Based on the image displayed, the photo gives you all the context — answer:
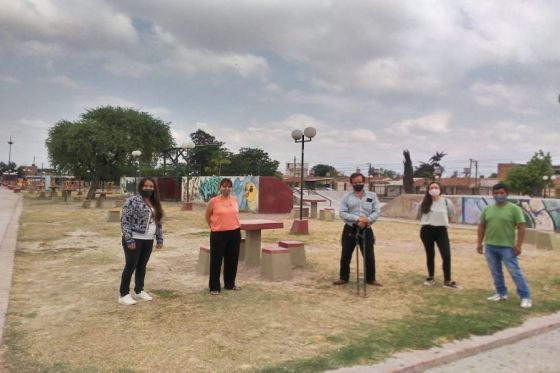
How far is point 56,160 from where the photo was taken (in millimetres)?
36375

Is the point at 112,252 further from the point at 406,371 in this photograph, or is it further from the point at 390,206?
the point at 390,206

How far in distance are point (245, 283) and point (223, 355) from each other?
9.55ft

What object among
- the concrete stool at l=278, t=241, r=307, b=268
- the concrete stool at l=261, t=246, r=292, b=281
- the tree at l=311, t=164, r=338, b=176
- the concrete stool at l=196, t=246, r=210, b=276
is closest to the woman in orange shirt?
the concrete stool at l=261, t=246, r=292, b=281

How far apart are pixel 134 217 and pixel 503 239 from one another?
4326mm

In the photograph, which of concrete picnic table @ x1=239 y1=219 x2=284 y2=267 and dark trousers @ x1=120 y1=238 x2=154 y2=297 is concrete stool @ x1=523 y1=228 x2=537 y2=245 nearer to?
concrete picnic table @ x1=239 y1=219 x2=284 y2=267

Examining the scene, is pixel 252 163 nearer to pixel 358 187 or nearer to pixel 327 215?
pixel 327 215

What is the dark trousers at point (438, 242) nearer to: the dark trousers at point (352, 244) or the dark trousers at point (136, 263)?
the dark trousers at point (352, 244)

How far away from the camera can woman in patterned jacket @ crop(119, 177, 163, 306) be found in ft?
18.5

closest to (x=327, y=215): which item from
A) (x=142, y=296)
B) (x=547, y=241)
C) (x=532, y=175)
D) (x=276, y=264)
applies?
(x=547, y=241)

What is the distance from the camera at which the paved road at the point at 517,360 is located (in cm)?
403

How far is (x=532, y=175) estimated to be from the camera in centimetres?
5000

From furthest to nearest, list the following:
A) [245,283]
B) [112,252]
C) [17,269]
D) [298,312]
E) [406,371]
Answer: [112,252]
[17,269]
[245,283]
[298,312]
[406,371]

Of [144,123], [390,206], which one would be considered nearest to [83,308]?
[390,206]

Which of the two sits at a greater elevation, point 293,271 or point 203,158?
point 203,158
